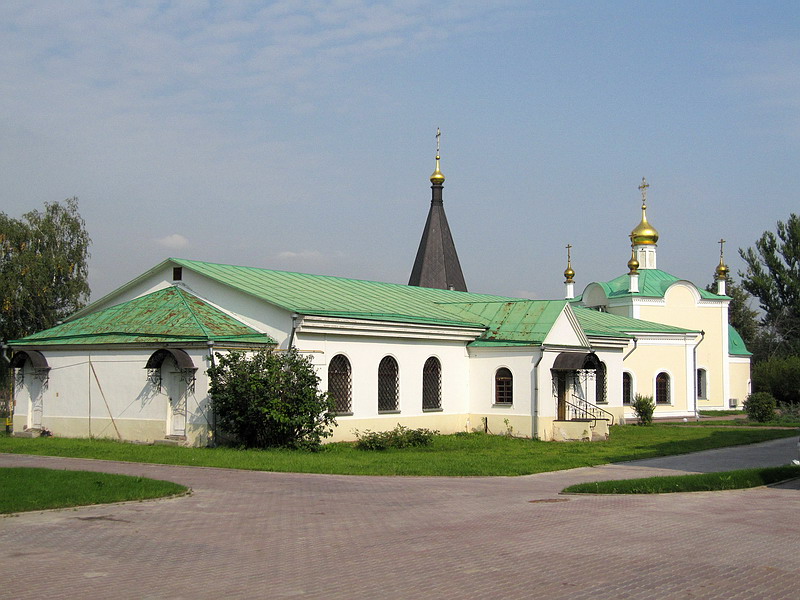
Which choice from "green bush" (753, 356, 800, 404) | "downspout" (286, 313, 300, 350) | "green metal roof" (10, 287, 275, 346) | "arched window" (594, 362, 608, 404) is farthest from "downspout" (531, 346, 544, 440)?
"green bush" (753, 356, 800, 404)

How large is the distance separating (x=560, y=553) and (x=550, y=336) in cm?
1810

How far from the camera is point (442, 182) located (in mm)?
41406

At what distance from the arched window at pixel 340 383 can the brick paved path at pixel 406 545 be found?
8.79 m

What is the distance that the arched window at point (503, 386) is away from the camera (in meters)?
Answer: 27.0

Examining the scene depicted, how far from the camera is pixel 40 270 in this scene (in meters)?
40.7

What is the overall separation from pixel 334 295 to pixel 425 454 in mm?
7056

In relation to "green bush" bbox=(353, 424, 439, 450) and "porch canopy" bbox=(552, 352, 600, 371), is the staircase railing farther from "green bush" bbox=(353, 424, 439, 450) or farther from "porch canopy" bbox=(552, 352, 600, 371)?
"green bush" bbox=(353, 424, 439, 450)

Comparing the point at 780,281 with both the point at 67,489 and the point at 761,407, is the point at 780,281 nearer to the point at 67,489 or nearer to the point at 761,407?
the point at 761,407

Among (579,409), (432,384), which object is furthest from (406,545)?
(579,409)

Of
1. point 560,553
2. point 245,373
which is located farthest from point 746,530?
point 245,373

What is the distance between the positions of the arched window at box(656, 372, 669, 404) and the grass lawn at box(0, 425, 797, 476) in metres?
11.5

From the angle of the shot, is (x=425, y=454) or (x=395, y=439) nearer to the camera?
(x=425, y=454)

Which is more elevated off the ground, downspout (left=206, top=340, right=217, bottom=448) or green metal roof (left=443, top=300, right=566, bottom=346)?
green metal roof (left=443, top=300, right=566, bottom=346)

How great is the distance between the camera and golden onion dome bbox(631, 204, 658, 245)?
149 feet
